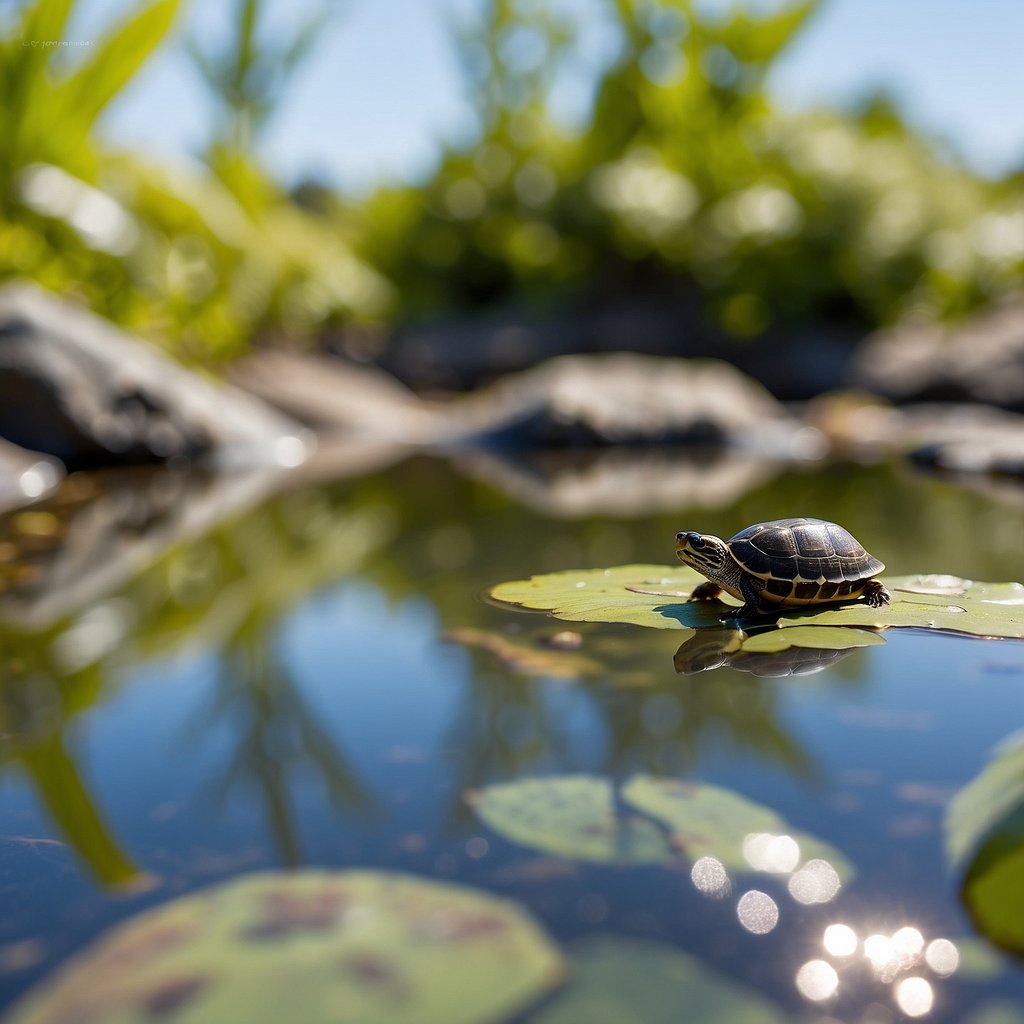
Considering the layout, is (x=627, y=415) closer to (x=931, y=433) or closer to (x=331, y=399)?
(x=931, y=433)

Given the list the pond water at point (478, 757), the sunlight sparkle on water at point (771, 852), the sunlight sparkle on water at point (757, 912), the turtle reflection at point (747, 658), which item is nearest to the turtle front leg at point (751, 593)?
the turtle reflection at point (747, 658)

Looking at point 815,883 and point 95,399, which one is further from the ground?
point 815,883

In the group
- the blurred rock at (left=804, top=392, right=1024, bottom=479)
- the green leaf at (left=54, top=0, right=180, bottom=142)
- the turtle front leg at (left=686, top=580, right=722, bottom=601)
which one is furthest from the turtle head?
the green leaf at (left=54, top=0, right=180, bottom=142)

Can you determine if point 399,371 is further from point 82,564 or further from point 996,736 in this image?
point 996,736

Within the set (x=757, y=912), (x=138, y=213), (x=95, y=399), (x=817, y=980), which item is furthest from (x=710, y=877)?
(x=138, y=213)

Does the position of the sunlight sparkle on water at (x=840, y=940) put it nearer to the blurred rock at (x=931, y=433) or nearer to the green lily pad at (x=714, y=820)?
the green lily pad at (x=714, y=820)
